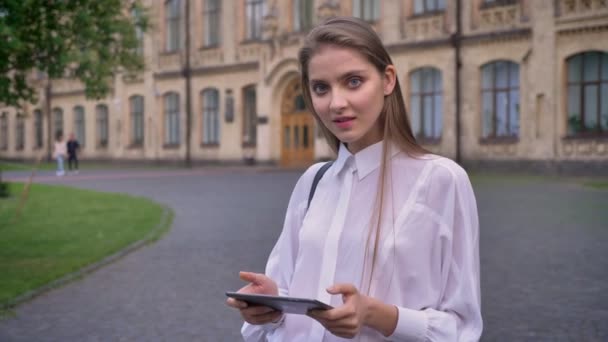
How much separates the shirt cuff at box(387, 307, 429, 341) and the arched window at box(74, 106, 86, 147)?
156 ft

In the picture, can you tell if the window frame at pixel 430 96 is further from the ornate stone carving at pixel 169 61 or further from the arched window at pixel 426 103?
the ornate stone carving at pixel 169 61

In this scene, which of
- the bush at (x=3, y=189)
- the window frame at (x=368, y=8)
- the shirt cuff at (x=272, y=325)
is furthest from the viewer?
the window frame at (x=368, y=8)

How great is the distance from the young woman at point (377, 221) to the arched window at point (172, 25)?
40.0m

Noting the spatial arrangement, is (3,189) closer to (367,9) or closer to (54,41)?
(54,41)

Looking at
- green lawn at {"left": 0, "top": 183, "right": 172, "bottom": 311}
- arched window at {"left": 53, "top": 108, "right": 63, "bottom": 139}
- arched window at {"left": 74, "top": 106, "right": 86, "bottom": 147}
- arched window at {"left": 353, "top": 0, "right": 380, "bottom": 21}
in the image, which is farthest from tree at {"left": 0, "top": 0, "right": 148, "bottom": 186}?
arched window at {"left": 53, "top": 108, "right": 63, "bottom": 139}

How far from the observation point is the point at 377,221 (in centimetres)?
216

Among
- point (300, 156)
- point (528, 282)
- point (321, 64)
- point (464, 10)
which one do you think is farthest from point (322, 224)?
point (300, 156)

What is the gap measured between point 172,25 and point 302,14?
9791 millimetres

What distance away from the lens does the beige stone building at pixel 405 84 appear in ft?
84.8

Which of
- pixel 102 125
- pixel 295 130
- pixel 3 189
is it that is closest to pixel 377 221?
pixel 3 189

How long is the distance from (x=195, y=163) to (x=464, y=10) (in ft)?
56.7

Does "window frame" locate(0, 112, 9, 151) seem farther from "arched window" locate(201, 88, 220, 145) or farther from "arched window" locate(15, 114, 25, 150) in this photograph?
"arched window" locate(201, 88, 220, 145)

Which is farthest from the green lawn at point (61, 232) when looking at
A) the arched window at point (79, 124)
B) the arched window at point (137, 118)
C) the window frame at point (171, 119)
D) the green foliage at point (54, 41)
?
the arched window at point (79, 124)

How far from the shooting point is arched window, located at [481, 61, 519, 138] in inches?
1086
